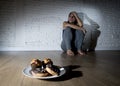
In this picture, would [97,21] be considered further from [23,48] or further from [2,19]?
[2,19]

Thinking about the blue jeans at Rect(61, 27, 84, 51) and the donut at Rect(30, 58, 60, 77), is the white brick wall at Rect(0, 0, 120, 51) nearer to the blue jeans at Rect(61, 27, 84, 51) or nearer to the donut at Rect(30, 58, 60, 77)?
the blue jeans at Rect(61, 27, 84, 51)

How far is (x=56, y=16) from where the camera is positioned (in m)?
3.77

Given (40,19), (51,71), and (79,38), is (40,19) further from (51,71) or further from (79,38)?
(51,71)

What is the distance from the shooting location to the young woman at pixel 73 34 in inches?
131

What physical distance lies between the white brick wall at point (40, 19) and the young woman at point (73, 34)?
34 centimetres

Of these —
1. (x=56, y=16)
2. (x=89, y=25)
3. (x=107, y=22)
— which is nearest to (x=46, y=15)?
(x=56, y=16)

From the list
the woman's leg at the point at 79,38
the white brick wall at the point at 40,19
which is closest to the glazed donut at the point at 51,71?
→ the woman's leg at the point at 79,38

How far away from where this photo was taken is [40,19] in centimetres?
373

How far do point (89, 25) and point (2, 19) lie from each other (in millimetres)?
1581

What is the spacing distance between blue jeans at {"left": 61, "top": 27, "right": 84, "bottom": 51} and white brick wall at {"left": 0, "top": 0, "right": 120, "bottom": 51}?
420 millimetres

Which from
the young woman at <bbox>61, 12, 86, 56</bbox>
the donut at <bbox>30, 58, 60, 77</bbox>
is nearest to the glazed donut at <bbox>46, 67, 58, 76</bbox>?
the donut at <bbox>30, 58, 60, 77</bbox>

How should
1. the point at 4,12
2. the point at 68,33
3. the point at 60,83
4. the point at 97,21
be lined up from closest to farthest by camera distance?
1. the point at 60,83
2. the point at 68,33
3. the point at 4,12
4. the point at 97,21

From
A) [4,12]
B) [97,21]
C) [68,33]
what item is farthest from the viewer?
[97,21]

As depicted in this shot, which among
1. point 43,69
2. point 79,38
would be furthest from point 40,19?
point 43,69
